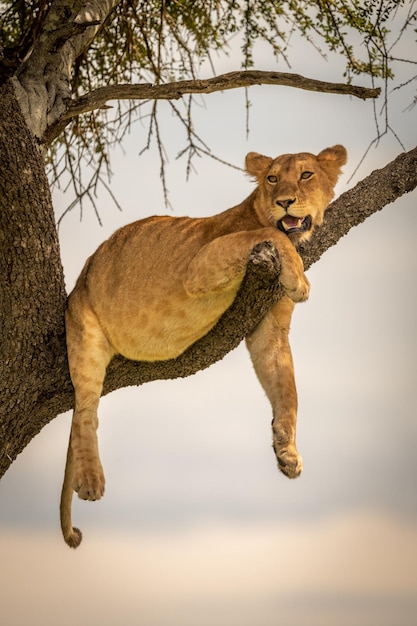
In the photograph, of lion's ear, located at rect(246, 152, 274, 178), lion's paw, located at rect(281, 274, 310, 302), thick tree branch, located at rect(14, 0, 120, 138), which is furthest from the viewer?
thick tree branch, located at rect(14, 0, 120, 138)

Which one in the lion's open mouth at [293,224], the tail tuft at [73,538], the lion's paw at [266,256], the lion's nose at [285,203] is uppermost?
the lion's nose at [285,203]

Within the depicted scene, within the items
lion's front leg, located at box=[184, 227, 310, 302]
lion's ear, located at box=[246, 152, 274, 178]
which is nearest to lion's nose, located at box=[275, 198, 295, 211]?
lion's front leg, located at box=[184, 227, 310, 302]

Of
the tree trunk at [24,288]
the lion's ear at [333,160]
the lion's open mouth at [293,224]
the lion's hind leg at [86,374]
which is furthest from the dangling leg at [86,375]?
the lion's ear at [333,160]

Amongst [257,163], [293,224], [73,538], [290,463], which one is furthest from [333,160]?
[73,538]

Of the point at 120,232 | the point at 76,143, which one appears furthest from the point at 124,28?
the point at 120,232

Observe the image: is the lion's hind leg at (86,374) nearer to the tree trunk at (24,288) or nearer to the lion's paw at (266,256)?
the tree trunk at (24,288)

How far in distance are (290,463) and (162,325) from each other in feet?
2.64

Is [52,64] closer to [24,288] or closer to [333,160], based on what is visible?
[24,288]

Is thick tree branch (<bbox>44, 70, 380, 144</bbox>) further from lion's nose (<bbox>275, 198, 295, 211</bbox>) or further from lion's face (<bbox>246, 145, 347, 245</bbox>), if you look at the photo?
lion's nose (<bbox>275, 198, 295, 211</bbox>)

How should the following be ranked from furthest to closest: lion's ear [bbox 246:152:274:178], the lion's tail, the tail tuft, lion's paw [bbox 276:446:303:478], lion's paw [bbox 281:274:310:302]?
the tail tuft
the lion's tail
lion's ear [bbox 246:152:274:178]
lion's paw [bbox 276:446:303:478]
lion's paw [bbox 281:274:310:302]

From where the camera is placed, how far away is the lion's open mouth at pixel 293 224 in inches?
187

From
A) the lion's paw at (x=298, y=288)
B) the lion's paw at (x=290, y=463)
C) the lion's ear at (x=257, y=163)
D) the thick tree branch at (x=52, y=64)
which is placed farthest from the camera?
the thick tree branch at (x=52, y=64)

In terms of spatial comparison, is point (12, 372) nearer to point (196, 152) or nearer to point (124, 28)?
point (196, 152)

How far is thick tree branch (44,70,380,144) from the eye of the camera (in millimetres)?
5387
